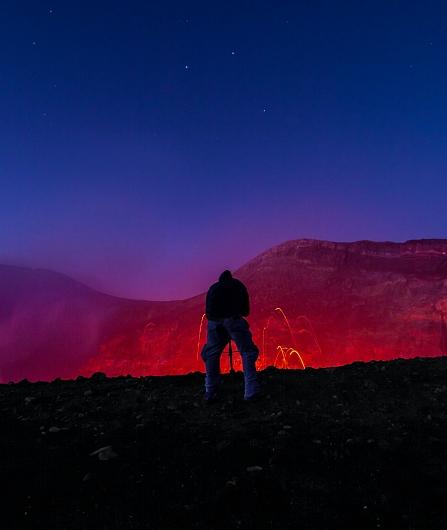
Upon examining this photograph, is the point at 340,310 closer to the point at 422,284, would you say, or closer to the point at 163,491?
the point at 422,284

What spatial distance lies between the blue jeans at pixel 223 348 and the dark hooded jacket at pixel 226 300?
15cm

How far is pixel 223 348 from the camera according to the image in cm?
950

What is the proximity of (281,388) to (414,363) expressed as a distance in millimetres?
4162

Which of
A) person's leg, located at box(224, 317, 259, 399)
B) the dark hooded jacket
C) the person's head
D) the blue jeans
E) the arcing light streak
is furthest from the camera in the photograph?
the arcing light streak

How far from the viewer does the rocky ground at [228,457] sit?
4328 millimetres

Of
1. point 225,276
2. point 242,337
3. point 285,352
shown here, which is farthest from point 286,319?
point 242,337

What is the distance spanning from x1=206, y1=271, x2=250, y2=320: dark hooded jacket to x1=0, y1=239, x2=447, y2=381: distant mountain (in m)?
64.4

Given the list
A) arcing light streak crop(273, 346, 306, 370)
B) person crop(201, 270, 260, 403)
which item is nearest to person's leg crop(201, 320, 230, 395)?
person crop(201, 270, 260, 403)

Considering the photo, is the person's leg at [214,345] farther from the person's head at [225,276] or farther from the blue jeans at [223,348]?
the person's head at [225,276]

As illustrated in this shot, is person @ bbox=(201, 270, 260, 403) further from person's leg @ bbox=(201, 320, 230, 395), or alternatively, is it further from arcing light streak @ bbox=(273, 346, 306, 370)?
arcing light streak @ bbox=(273, 346, 306, 370)

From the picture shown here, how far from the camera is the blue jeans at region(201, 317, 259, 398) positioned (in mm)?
8961

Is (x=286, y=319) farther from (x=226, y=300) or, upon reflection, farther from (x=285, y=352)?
(x=226, y=300)

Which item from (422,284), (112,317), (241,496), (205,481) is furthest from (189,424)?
(112,317)

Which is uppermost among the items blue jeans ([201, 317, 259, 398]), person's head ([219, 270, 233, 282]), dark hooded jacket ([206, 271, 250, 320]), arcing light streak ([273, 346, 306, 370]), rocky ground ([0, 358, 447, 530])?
person's head ([219, 270, 233, 282])
